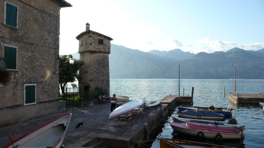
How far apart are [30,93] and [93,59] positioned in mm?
13713

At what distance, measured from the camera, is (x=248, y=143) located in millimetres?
13648

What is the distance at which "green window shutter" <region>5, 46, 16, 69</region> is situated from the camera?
1116 centimetres

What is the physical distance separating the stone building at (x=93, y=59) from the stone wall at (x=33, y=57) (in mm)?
9811

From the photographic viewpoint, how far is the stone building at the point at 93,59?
84.0ft

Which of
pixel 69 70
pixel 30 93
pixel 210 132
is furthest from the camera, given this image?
pixel 69 70

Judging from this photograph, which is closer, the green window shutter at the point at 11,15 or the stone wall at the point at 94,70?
the green window shutter at the point at 11,15

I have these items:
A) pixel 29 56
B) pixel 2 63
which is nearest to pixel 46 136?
pixel 2 63

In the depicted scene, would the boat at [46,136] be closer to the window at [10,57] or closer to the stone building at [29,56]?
the stone building at [29,56]

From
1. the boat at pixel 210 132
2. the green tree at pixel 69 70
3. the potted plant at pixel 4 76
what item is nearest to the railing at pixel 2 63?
the potted plant at pixel 4 76

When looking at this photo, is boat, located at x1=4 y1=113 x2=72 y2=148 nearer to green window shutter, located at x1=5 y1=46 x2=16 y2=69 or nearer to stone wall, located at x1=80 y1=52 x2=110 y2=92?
green window shutter, located at x1=5 y1=46 x2=16 y2=69

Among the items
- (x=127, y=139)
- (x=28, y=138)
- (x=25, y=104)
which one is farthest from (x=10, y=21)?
(x=127, y=139)

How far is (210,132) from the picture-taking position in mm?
13094

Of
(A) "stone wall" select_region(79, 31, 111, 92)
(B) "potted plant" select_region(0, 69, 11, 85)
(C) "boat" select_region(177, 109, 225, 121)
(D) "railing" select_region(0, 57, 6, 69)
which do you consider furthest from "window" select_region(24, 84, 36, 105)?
(C) "boat" select_region(177, 109, 225, 121)

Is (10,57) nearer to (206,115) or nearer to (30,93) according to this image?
(30,93)
